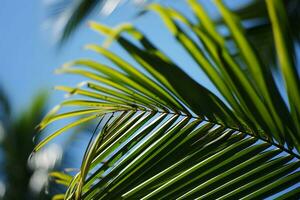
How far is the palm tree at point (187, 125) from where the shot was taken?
71 cm

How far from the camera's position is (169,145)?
855 mm

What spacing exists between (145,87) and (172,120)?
11cm

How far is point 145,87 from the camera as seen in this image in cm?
A: 79

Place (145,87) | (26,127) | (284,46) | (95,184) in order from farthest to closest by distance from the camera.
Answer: (26,127), (95,184), (145,87), (284,46)

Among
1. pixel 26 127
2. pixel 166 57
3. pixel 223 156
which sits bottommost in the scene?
pixel 223 156

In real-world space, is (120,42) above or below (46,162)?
below

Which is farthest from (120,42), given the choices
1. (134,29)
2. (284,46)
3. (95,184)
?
(95,184)

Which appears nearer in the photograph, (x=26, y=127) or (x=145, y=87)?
(x=145, y=87)

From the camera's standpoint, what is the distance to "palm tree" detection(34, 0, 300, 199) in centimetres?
71

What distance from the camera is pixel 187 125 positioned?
86 cm

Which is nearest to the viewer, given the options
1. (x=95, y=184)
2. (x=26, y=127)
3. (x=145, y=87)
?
(x=145, y=87)

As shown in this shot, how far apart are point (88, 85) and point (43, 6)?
274cm

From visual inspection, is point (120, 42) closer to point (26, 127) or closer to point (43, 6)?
point (43, 6)

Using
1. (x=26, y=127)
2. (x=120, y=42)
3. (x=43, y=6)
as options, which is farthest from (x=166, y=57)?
(x=26, y=127)
